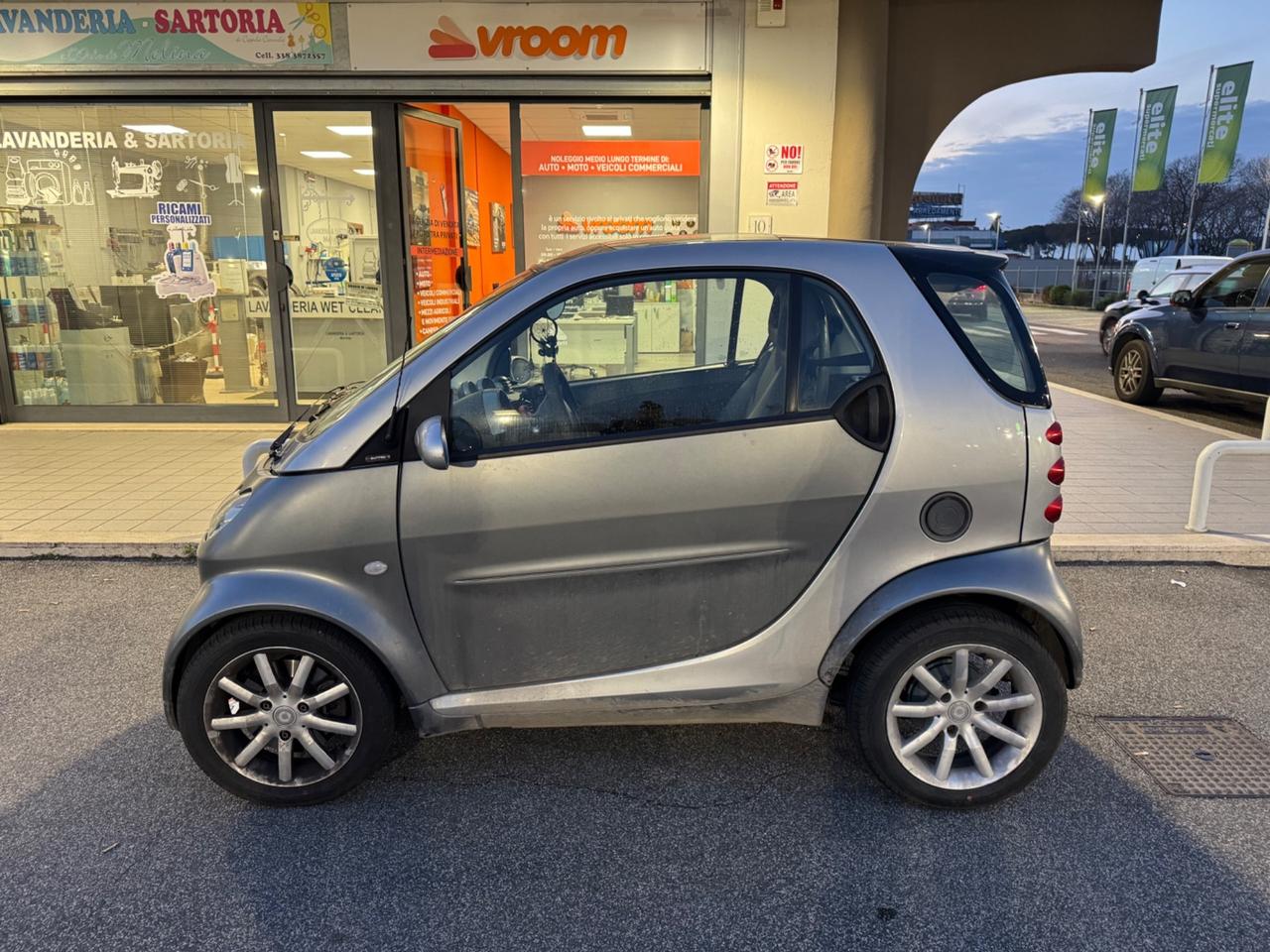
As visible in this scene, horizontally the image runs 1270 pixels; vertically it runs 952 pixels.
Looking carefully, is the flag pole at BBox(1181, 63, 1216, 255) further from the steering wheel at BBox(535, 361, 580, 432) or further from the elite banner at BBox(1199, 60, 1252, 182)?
the steering wheel at BBox(535, 361, 580, 432)

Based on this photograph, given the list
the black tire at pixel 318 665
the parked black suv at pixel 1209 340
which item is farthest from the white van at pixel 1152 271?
the black tire at pixel 318 665

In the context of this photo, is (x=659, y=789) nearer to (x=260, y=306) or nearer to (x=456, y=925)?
(x=456, y=925)

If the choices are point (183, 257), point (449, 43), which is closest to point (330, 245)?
point (183, 257)

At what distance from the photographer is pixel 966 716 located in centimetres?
294

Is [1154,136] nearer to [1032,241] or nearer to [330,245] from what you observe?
[330,245]

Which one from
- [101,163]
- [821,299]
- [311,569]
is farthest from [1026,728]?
[101,163]

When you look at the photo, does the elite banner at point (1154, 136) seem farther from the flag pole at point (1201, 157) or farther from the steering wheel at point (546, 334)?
the steering wheel at point (546, 334)

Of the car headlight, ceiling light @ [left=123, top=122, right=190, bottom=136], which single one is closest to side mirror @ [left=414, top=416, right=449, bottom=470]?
the car headlight

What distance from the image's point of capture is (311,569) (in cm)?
285

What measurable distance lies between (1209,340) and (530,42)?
788 cm

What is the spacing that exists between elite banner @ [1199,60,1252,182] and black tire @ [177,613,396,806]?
4134 cm

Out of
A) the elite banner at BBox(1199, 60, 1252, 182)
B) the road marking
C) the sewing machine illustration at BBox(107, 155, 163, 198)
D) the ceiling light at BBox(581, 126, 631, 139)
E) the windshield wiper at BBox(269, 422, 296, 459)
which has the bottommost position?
the road marking

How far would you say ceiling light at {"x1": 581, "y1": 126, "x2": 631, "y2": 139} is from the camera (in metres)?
8.66

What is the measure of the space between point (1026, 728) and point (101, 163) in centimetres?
969
